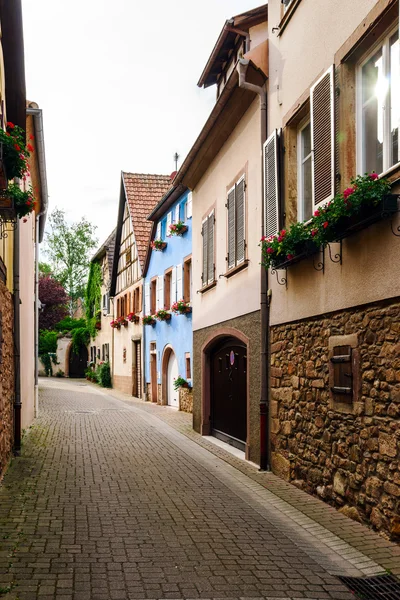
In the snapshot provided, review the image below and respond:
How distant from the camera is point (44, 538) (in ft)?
21.6

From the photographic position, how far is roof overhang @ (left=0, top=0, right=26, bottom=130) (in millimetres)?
9500

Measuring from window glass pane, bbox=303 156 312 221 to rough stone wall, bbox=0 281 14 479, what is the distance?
13.6 feet

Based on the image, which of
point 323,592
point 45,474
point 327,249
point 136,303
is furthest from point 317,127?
point 136,303

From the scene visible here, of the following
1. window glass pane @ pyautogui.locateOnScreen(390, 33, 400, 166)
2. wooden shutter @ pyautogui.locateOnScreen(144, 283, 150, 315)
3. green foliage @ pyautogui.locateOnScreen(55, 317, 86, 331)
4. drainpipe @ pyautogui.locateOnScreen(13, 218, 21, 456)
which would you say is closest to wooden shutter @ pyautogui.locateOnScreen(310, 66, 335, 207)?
window glass pane @ pyautogui.locateOnScreen(390, 33, 400, 166)

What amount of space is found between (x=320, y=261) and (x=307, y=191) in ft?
4.44

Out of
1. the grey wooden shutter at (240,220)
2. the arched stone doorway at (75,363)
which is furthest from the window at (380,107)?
the arched stone doorway at (75,363)

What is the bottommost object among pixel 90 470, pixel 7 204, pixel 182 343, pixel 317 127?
pixel 90 470

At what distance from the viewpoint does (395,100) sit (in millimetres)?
6609

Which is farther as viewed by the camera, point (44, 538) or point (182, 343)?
point (182, 343)

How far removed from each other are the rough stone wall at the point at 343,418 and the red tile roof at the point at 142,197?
811 inches

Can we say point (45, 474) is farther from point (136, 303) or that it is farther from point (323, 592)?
point (136, 303)

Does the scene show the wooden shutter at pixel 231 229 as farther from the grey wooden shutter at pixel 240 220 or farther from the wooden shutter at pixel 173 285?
the wooden shutter at pixel 173 285

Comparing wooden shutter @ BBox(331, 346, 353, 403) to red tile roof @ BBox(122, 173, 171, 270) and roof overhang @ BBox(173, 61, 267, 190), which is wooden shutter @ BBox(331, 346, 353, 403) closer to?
roof overhang @ BBox(173, 61, 267, 190)

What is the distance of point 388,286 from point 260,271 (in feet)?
14.5
